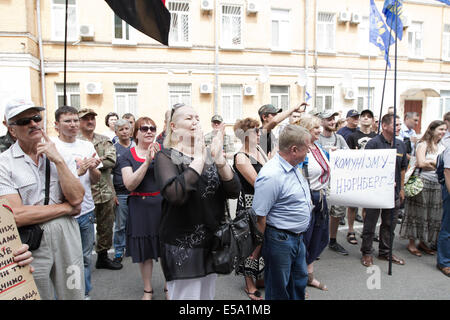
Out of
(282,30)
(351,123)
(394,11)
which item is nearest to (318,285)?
(351,123)

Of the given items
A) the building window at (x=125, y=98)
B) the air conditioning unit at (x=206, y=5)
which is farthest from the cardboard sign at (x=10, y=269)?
the air conditioning unit at (x=206, y=5)

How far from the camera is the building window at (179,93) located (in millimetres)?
14156

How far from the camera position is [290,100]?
15453 millimetres

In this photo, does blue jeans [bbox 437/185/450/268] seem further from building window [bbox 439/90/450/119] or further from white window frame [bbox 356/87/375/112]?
building window [bbox 439/90/450/119]

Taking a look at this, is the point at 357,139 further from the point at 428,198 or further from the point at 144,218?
the point at 144,218

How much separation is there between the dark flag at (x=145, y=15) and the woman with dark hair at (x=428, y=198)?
398 centimetres

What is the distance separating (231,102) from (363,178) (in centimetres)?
1146

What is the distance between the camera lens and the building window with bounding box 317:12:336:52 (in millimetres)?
15578

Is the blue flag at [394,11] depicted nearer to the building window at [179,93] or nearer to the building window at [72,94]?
the building window at [179,93]

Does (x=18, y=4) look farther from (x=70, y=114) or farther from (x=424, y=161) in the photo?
(x=424, y=161)

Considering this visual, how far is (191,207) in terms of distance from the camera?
208 centimetres

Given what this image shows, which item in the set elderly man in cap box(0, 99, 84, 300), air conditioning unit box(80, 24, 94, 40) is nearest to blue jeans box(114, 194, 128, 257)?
elderly man in cap box(0, 99, 84, 300)

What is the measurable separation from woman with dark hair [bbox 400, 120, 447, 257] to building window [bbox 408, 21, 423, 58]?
50.1 ft

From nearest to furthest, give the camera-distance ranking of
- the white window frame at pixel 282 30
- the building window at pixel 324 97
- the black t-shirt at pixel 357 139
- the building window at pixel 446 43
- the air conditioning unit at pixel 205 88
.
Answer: the black t-shirt at pixel 357 139, the air conditioning unit at pixel 205 88, the white window frame at pixel 282 30, the building window at pixel 324 97, the building window at pixel 446 43
